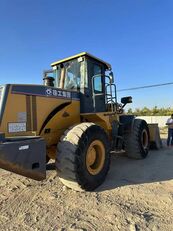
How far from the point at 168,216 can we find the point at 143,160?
3.96m

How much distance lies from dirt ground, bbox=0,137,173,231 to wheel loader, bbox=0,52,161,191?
15.9 inches

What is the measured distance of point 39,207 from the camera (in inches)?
168

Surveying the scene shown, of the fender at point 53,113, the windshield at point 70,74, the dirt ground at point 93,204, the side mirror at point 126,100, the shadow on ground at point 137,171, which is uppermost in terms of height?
the windshield at point 70,74

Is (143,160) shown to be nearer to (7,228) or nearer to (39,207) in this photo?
(39,207)

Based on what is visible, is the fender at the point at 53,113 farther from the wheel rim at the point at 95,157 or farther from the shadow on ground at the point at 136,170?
the shadow on ground at the point at 136,170

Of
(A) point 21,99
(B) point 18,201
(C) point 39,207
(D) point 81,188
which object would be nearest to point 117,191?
(D) point 81,188

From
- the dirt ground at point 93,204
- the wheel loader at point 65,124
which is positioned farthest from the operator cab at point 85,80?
the dirt ground at point 93,204

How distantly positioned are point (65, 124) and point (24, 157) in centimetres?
176

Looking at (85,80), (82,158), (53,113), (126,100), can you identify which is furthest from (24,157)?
(126,100)

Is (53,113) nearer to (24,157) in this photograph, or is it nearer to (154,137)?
(24,157)

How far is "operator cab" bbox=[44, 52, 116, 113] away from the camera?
6.34 m

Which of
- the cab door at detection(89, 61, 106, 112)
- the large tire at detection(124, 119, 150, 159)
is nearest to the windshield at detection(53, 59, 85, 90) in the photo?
the cab door at detection(89, 61, 106, 112)

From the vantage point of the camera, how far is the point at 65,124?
18.9 feet

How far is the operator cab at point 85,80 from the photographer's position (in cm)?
634
